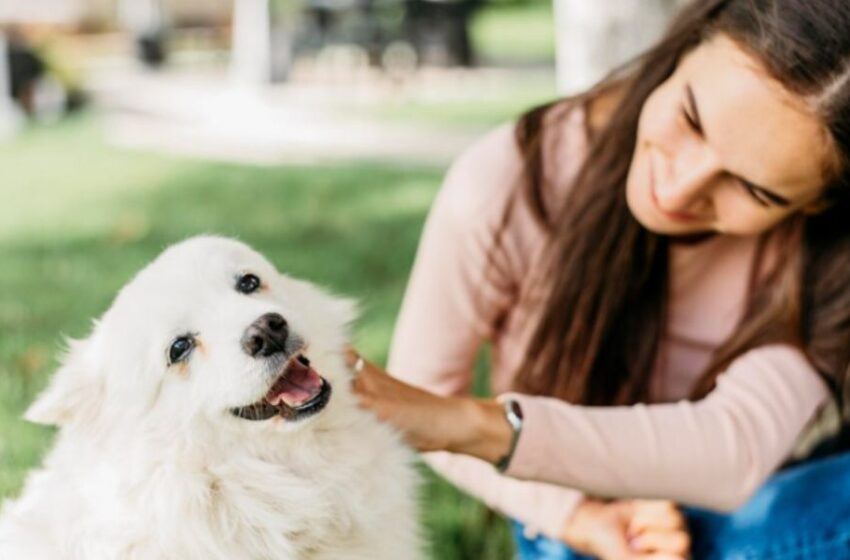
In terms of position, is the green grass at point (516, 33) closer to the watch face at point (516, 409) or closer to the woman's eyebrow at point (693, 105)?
the woman's eyebrow at point (693, 105)

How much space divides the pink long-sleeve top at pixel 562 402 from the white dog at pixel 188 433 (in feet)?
1.46

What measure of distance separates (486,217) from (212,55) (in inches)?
533

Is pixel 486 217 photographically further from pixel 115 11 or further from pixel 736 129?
pixel 115 11

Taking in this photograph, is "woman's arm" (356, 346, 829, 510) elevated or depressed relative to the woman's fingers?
elevated

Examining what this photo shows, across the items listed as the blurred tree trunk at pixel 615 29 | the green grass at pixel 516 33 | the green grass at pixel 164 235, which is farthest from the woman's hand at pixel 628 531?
the green grass at pixel 516 33

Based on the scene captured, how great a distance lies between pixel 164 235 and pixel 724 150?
370 cm

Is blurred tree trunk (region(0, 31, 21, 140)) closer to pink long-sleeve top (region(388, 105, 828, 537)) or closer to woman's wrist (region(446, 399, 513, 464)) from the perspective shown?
pink long-sleeve top (region(388, 105, 828, 537))

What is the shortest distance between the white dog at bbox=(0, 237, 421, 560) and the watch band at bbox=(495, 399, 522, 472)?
31cm

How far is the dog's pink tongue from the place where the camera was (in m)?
1.83

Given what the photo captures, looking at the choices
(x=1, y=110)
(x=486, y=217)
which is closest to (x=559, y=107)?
(x=486, y=217)

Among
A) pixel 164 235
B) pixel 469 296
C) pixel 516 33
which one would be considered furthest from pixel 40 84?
pixel 516 33

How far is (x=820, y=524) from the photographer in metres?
2.26

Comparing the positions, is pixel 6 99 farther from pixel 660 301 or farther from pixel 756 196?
pixel 756 196

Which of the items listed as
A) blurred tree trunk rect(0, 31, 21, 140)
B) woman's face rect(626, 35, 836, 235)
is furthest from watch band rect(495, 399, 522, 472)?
blurred tree trunk rect(0, 31, 21, 140)
